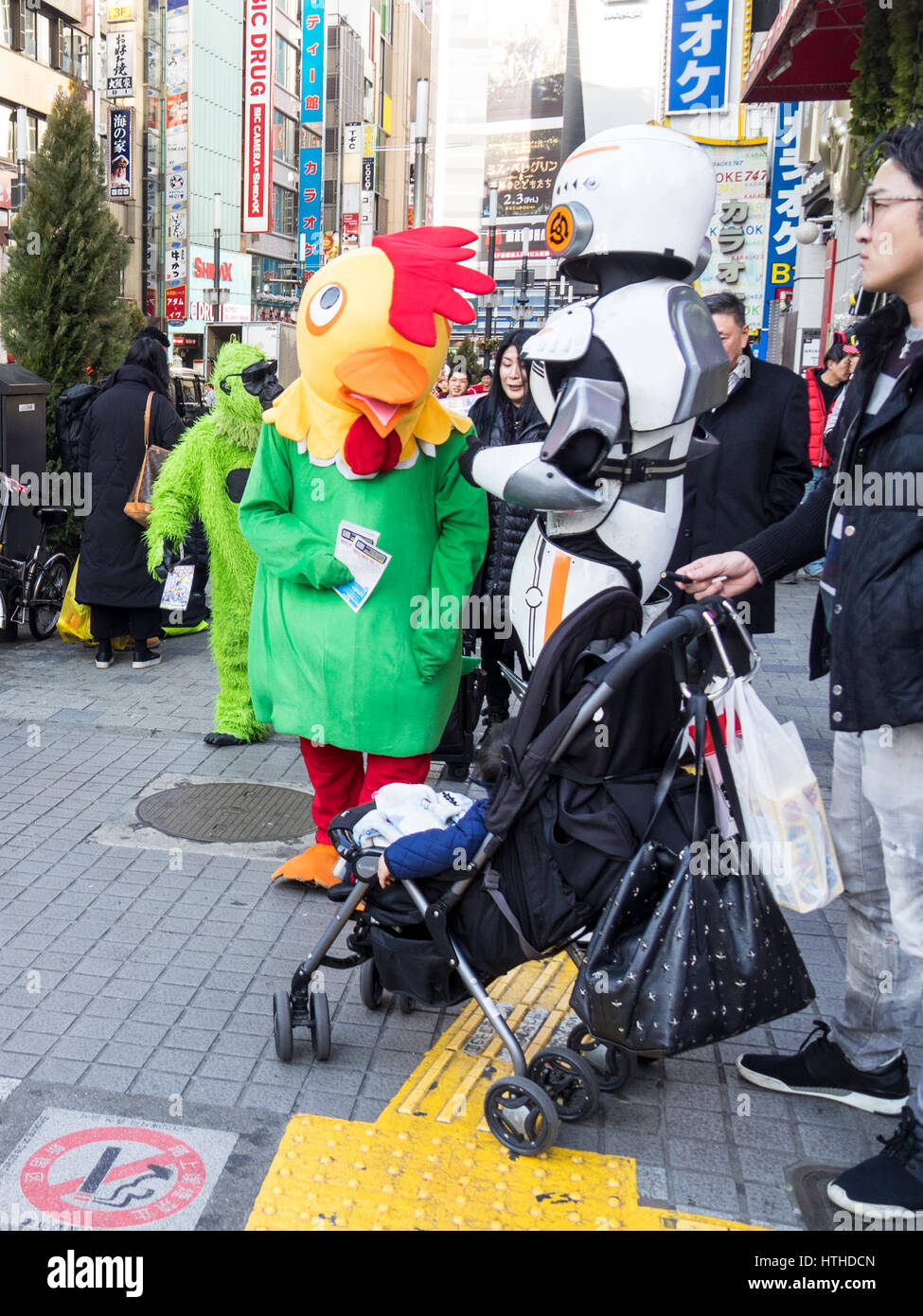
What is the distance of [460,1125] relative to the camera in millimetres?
2938

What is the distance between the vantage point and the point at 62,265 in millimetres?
8578

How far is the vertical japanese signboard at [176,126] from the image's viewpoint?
132ft

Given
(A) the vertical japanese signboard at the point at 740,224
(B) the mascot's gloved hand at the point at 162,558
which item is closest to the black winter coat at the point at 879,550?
(B) the mascot's gloved hand at the point at 162,558

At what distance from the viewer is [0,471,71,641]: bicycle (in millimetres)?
7762

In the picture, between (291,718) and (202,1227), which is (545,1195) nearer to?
(202,1227)

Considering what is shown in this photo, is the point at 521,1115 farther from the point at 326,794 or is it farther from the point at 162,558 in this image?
the point at 162,558

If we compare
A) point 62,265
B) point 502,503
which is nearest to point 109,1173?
point 502,503

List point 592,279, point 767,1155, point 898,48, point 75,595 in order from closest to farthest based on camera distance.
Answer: point 767,1155
point 592,279
point 898,48
point 75,595

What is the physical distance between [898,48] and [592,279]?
1.94 meters

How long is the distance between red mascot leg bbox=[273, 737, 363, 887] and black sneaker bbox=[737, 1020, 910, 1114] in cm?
166

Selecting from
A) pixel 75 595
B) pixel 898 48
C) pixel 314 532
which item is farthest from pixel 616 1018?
pixel 75 595

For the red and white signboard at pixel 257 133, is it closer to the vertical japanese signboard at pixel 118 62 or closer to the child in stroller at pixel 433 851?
the vertical japanese signboard at pixel 118 62

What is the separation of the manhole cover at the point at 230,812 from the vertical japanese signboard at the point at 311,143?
40.8m

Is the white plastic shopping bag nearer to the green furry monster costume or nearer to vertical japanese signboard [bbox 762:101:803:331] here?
the green furry monster costume
